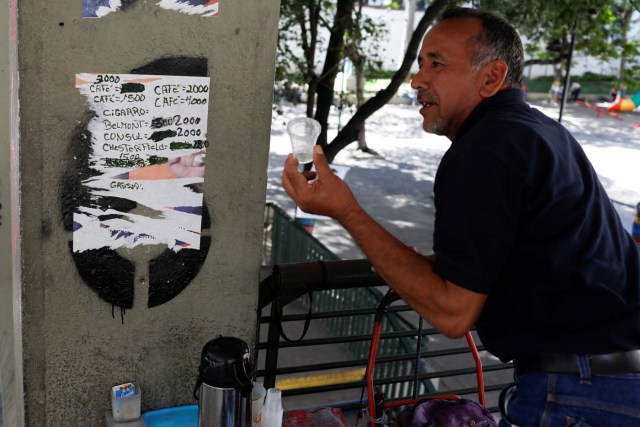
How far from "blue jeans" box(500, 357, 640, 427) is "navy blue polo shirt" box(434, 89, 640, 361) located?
0.09 m

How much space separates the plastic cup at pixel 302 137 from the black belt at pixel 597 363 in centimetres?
107

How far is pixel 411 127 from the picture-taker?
2916cm

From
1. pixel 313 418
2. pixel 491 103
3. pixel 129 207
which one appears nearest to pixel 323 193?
pixel 491 103

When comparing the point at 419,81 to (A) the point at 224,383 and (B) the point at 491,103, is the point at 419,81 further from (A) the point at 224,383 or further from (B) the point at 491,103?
(A) the point at 224,383

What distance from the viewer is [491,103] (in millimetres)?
2170

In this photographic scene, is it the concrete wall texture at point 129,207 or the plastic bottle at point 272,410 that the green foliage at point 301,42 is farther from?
the plastic bottle at point 272,410

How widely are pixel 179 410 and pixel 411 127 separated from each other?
2713cm

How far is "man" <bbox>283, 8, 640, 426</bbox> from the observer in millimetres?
1979

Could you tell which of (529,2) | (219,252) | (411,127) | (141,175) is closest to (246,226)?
(219,252)

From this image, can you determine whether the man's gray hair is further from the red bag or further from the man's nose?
the red bag

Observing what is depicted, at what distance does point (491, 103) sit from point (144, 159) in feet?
3.77

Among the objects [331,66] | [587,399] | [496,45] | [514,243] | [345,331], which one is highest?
[496,45]

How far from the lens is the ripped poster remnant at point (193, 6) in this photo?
2.28 meters

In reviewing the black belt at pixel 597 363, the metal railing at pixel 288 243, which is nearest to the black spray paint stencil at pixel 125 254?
the black belt at pixel 597 363
